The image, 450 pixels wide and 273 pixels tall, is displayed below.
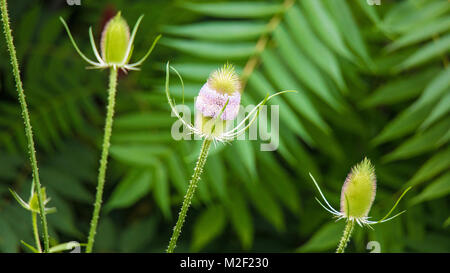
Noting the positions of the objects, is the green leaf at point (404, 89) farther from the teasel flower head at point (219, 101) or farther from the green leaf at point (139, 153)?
the teasel flower head at point (219, 101)

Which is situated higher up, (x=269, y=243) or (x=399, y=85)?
(x=399, y=85)

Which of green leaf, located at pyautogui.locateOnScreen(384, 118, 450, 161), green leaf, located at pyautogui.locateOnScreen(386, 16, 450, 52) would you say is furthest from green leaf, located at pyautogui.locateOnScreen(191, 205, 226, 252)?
green leaf, located at pyautogui.locateOnScreen(386, 16, 450, 52)

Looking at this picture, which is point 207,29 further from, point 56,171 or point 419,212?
point 419,212

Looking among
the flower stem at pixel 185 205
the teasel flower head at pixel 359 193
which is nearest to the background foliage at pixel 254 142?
the teasel flower head at pixel 359 193

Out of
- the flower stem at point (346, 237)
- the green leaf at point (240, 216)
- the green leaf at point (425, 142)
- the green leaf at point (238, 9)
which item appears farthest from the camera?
the green leaf at point (240, 216)

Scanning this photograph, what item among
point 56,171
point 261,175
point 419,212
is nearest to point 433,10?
point 419,212

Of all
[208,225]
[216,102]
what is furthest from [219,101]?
[208,225]

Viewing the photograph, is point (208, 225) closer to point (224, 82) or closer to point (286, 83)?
point (286, 83)

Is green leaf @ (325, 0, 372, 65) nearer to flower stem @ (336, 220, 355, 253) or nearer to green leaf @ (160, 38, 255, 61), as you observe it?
green leaf @ (160, 38, 255, 61)
